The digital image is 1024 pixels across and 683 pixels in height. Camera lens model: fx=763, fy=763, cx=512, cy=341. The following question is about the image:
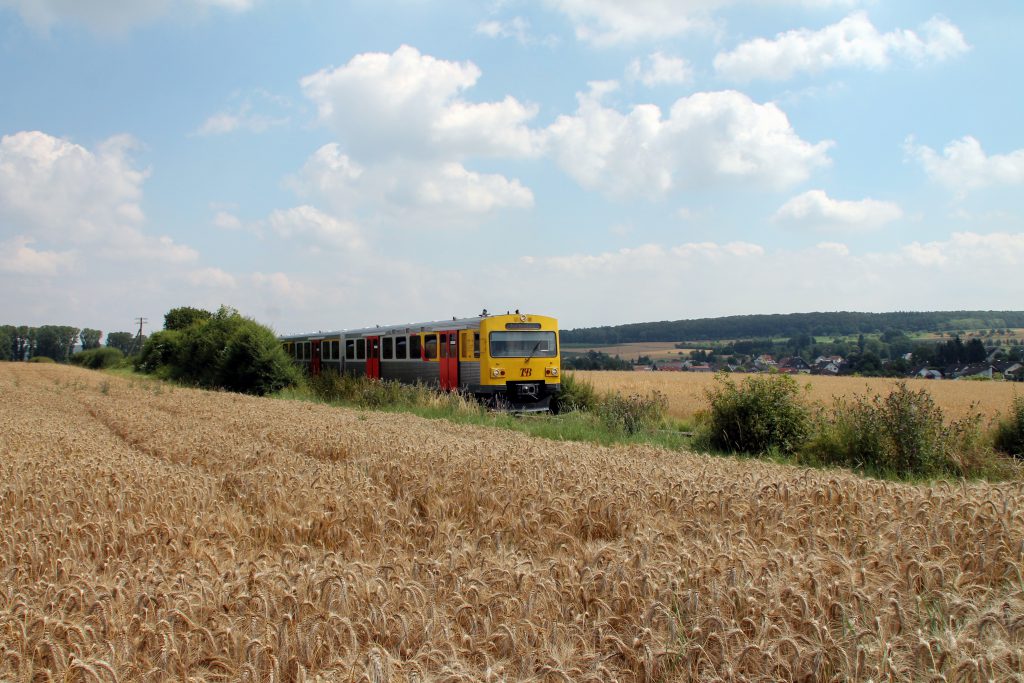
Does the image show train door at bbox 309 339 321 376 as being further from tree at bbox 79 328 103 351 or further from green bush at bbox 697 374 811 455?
tree at bbox 79 328 103 351

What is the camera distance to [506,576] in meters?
4.05

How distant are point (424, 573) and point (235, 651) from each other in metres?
1.25

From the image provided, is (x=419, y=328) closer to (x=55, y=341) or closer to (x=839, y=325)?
(x=839, y=325)

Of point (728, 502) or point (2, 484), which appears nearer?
point (728, 502)

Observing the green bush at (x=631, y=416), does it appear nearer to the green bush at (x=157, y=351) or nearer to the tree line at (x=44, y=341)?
the green bush at (x=157, y=351)

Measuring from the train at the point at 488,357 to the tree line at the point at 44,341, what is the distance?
12126 centimetres

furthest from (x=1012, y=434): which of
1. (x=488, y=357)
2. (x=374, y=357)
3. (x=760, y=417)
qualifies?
(x=374, y=357)

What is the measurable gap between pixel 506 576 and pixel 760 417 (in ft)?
35.0

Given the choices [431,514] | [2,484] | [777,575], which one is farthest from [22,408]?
[777,575]

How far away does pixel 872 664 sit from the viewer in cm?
300

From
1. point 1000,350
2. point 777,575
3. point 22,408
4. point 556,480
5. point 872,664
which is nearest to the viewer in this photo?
point 872,664

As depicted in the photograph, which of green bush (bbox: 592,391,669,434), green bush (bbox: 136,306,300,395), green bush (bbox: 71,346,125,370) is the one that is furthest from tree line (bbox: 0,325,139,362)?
green bush (bbox: 592,391,669,434)

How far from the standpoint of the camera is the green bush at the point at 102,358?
93.4 meters

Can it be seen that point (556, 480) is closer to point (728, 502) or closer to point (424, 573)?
point (728, 502)
